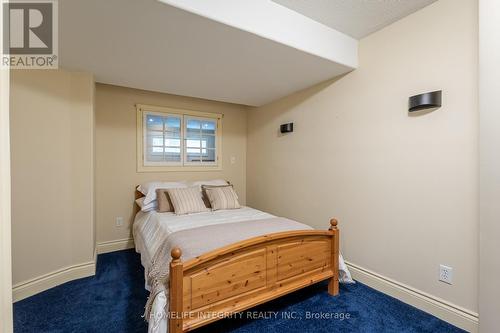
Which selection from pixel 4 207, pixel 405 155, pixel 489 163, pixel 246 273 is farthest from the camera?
pixel 405 155

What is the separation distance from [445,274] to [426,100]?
1.34 meters

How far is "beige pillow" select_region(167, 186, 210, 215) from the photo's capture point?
2.74m

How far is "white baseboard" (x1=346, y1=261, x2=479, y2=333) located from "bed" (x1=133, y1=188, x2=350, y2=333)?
374mm

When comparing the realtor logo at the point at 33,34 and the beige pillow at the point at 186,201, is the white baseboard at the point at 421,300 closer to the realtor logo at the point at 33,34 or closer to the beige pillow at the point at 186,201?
the beige pillow at the point at 186,201

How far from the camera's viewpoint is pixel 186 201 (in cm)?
281

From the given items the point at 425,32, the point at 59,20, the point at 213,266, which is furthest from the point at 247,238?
the point at 425,32

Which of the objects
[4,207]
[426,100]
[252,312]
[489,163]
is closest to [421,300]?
[489,163]

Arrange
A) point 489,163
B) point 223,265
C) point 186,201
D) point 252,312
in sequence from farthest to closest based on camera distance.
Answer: point 186,201 → point 252,312 → point 223,265 → point 489,163

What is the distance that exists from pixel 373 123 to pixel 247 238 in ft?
5.30

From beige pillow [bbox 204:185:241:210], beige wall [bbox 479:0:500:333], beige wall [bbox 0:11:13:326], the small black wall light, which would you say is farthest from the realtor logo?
beige wall [bbox 479:0:500:333]

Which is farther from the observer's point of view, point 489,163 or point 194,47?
point 194,47

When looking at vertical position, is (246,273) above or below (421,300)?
above

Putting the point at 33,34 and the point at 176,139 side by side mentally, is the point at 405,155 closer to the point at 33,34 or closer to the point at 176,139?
the point at 176,139

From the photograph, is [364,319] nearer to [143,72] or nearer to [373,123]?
[373,123]
